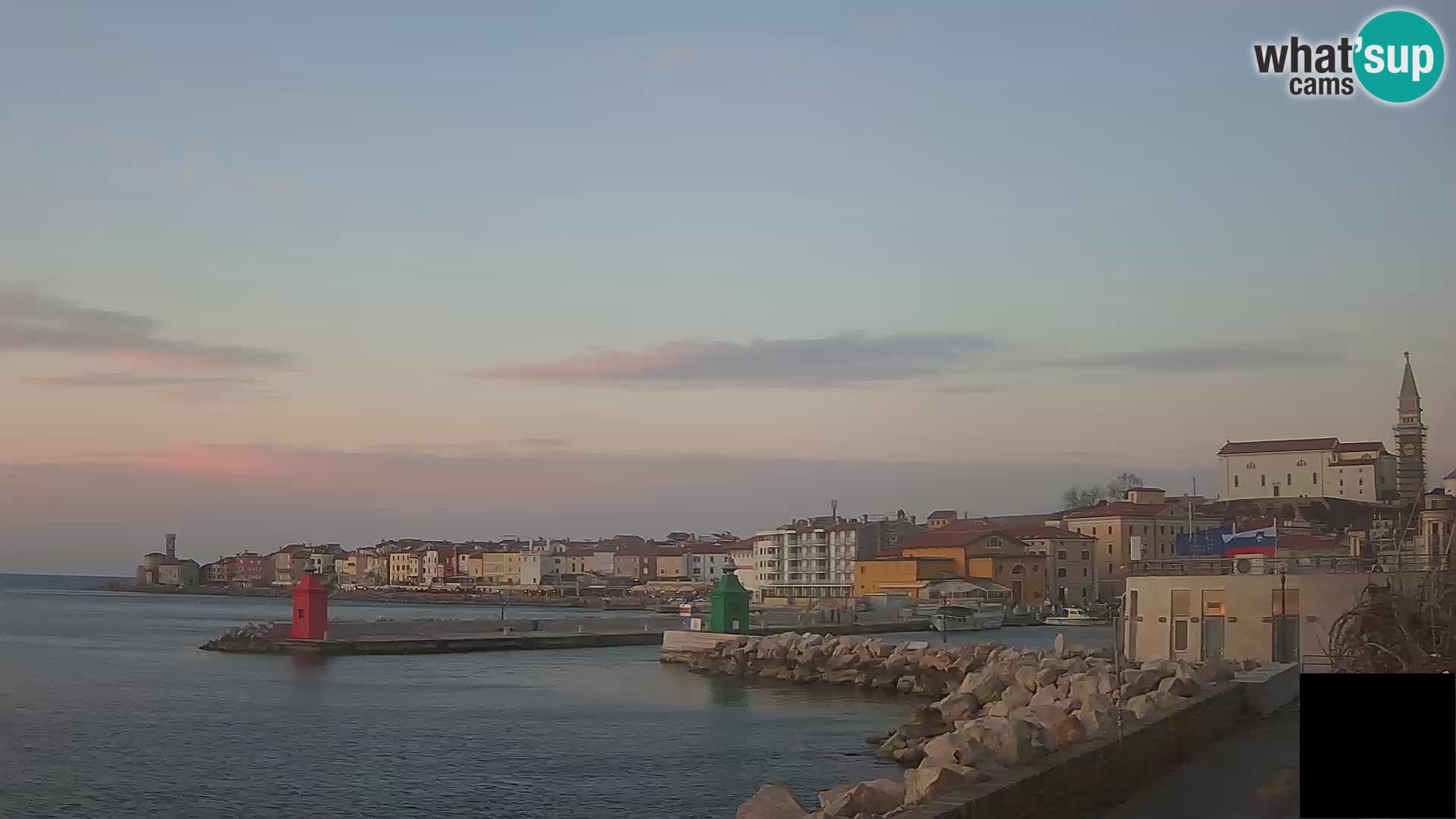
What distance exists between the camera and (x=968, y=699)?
25109 millimetres

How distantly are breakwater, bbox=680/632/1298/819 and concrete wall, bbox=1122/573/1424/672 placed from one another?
125cm

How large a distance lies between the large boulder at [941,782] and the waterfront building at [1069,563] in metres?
89.1

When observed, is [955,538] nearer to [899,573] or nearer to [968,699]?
[899,573]

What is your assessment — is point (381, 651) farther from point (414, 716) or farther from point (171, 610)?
point (171, 610)

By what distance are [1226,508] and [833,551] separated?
2747 centimetres

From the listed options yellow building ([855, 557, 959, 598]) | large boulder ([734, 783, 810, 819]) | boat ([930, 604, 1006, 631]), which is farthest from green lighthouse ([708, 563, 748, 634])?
yellow building ([855, 557, 959, 598])

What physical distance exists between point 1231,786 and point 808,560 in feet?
325

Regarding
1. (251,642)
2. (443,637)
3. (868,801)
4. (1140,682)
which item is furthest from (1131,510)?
(868,801)

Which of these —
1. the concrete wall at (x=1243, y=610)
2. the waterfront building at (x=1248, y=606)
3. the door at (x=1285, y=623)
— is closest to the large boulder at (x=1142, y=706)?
the concrete wall at (x=1243, y=610)

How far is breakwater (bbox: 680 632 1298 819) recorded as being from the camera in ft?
34.0

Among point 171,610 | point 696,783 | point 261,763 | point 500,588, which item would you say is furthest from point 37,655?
point 500,588

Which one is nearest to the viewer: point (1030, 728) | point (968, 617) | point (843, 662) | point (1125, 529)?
point (1030, 728)

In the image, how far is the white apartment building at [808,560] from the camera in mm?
106562

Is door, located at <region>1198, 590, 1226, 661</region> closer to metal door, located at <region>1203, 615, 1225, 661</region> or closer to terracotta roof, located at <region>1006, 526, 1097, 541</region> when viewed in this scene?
metal door, located at <region>1203, 615, 1225, 661</region>
